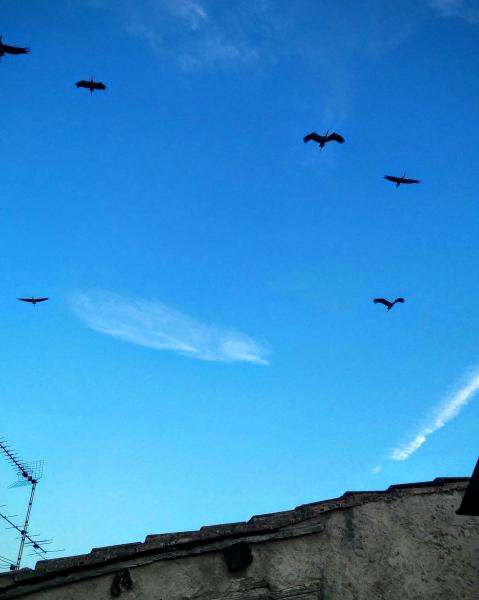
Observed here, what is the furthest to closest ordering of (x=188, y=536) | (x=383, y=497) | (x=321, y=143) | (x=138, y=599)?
(x=321, y=143)
(x=383, y=497)
(x=188, y=536)
(x=138, y=599)

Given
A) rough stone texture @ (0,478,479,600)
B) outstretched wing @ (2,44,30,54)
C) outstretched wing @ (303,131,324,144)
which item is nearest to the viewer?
rough stone texture @ (0,478,479,600)

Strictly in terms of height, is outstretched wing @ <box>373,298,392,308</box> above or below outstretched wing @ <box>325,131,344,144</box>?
below

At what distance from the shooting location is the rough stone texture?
4254mm

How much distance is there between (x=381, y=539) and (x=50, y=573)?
351 centimetres

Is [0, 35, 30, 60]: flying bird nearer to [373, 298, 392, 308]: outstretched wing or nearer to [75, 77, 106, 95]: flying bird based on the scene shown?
[75, 77, 106, 95]: flying bird

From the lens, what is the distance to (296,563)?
4371 mm

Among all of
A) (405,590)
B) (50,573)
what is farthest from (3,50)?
(405,590)

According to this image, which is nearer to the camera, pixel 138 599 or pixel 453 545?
pixel 138 599

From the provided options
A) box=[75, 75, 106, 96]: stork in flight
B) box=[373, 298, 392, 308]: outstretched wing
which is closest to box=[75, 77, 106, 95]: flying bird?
box=[75, 75, 106, 96]: stork in flight

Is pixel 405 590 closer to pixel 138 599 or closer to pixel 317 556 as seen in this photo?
pixel 317 556

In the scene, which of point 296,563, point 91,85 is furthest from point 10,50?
point 296,563

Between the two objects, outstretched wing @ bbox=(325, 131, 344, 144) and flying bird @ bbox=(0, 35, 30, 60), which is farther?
outstretched wing @ bbox=(325, 131, 344, 144)

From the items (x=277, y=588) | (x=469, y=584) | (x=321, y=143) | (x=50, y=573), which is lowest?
(x=469, y=584)

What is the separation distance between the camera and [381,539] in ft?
15.0
